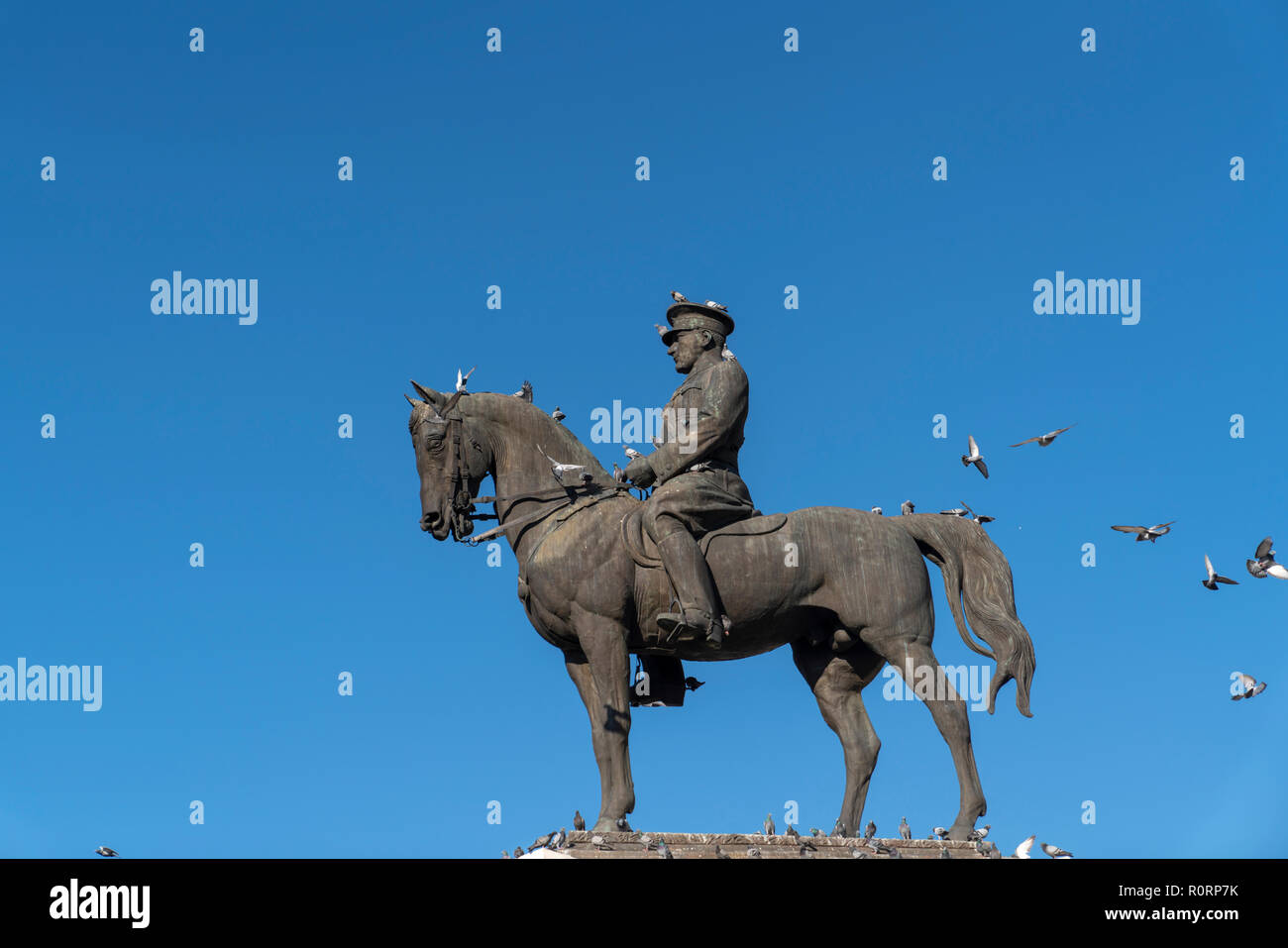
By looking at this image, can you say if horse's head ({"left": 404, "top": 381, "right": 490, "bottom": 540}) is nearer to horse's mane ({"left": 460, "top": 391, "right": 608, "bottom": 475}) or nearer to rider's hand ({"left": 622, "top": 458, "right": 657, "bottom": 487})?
horse's mane ({"left": 460, "top": 391, "right": 608, "bottom": 475})

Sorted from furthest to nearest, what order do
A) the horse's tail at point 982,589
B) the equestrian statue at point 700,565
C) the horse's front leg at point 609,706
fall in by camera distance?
the horse's tail at point 982,589 < the equestrian statue at point 700,565 < the horse's front leg at point 609,706

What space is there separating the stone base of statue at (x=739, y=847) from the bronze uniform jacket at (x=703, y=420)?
13.1ft

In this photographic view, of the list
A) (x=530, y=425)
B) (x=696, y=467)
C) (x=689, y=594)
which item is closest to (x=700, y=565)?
(x=689, y=594)

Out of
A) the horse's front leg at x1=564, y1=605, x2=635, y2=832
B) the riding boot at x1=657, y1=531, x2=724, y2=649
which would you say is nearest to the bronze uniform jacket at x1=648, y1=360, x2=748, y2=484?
the riding boot at x1=657, y1=531, x2=724, y2=649

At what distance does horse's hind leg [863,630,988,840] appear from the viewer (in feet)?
60.9

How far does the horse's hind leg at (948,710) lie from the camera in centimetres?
1856

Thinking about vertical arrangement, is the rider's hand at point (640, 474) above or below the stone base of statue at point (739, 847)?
above

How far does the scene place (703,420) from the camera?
19.2 m

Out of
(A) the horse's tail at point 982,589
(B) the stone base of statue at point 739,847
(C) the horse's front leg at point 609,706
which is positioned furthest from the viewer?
(A) the horse's tail at point 982,589

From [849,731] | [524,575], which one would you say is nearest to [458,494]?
[524,575]

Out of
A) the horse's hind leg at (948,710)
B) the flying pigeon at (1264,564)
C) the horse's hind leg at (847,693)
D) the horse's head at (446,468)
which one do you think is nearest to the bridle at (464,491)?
the horse's head at (446,468)

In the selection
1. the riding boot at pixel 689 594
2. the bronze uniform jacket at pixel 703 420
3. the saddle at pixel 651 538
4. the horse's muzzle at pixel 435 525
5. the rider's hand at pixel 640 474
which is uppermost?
the bronze uniform jacket at pixel 703 420

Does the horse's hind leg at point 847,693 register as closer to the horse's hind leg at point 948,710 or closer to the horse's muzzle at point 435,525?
the horse's hind leg at point 948,710
